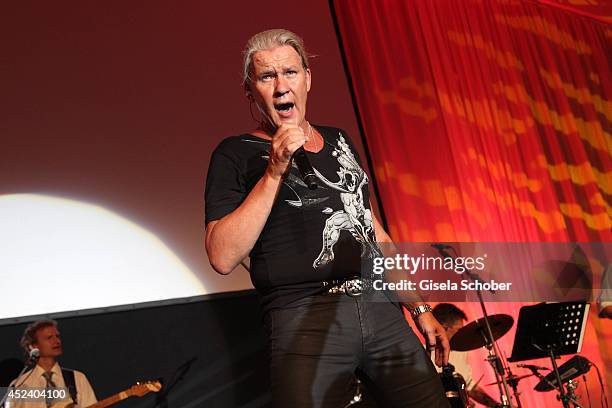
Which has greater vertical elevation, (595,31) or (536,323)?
(595,31)

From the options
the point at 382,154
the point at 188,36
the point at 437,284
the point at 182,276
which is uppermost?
the point at 188,36

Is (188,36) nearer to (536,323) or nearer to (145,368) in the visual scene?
(145,368)

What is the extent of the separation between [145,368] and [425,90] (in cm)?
249

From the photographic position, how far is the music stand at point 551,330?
3.35 meters

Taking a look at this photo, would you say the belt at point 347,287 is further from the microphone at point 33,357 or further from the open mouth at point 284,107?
the microphone at point 33,357

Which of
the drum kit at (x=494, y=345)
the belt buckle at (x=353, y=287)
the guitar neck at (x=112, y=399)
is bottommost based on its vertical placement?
the drum kit at (x=494, y=345)

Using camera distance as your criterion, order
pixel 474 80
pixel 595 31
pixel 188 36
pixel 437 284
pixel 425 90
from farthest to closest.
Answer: pixel 595 31 < pixel 474 80 < pixel 425 90 < pixel 188 36 < pixel 437 284

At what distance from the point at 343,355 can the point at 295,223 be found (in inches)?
11.2

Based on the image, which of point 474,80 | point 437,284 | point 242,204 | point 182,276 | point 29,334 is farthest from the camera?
point 474,80

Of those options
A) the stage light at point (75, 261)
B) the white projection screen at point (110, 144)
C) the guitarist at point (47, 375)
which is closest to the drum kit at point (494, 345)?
the white projection screen at point (110, 144)

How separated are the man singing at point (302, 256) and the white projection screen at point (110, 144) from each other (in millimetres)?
2182

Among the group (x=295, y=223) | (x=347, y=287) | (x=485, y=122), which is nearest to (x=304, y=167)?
(x=295, y=223)

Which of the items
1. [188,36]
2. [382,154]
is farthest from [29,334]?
[382,154]

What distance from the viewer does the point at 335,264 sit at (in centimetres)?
134
